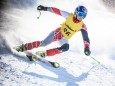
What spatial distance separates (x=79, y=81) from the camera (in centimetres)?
303

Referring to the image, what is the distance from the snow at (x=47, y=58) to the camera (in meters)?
2.84

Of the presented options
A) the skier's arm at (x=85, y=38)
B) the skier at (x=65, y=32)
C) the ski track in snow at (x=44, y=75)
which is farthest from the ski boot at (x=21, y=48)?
the skier's arm at (x=85, y=38)

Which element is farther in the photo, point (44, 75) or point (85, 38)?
point (85, 38)

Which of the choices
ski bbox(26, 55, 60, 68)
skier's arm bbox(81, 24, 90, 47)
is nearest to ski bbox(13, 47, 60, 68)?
ski bbox(26, 55, 60, 68)

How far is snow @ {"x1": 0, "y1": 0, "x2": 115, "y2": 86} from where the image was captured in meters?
2.84

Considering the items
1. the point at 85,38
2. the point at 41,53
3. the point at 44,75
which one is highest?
the point at 85,38

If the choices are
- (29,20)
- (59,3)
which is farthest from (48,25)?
(59,3)

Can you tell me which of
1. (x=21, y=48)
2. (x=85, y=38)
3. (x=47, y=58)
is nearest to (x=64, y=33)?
(x=85, y=38)

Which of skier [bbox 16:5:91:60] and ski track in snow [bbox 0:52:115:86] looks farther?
skier [bbox 16:5:91:60]

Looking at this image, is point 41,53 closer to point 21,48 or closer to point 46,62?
point 46,62

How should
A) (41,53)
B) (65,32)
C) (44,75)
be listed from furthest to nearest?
(65,32), (41,53), (44,75)

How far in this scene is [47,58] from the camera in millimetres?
3215

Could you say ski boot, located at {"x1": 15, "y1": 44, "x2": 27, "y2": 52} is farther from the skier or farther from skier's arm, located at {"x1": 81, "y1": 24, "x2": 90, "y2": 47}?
skier's arm, located at {"x1": 81, "y1": 24, "x2": 90, "y2": 47}

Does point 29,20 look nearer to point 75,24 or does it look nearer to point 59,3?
point 75,24
